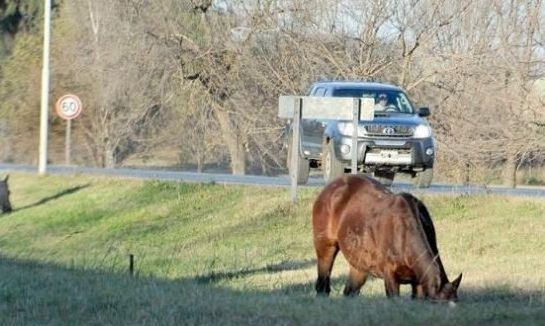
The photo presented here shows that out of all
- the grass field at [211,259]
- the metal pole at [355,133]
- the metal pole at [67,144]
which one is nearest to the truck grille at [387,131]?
the metal pole at [355,133]

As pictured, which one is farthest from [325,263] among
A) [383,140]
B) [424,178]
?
[424,178]

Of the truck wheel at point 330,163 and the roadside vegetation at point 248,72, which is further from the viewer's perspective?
the roadside vegetation at point 248,72

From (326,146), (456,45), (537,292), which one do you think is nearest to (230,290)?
(537,292)

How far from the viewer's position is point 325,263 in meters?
13.7

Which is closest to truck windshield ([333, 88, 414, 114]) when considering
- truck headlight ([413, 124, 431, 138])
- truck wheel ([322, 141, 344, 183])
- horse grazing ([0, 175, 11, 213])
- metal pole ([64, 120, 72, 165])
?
truck headlight ([413, 124, 431, 138])

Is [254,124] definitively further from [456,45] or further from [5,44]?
[5,44]

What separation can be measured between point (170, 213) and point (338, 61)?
16.9m

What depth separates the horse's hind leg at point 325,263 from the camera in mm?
13633

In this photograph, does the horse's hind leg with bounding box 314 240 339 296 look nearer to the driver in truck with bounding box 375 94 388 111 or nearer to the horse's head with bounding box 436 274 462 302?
the horse's head with bounding box 436 274 462 302

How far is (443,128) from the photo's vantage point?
43250 mm

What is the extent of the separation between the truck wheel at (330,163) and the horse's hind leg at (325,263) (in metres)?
9.81

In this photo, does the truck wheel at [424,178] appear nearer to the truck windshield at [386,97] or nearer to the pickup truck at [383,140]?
the pickup truck at [383,140]

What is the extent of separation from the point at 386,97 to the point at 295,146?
2.30m

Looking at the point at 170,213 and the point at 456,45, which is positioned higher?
the point at 456,45
